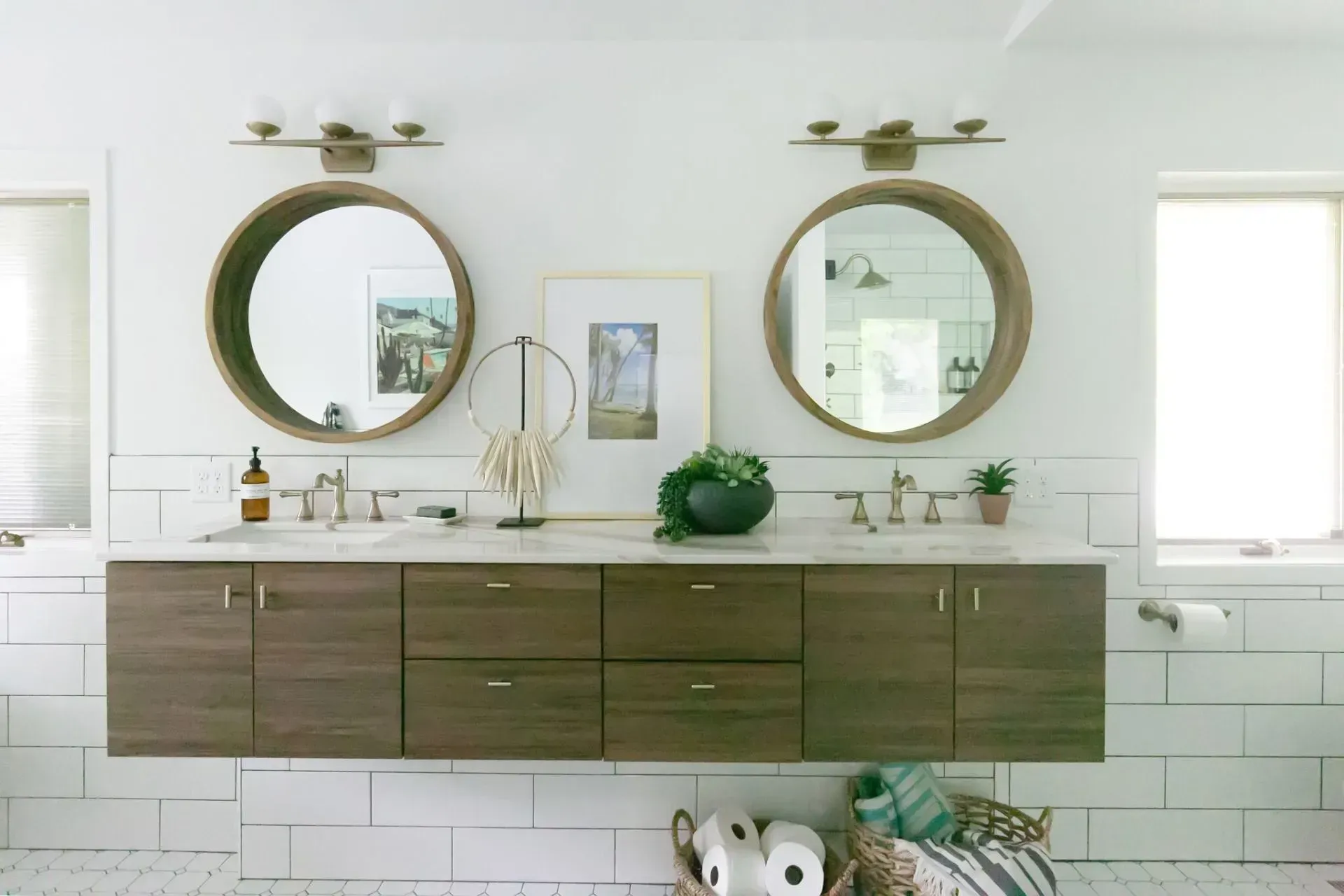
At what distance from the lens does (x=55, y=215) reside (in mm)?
2346

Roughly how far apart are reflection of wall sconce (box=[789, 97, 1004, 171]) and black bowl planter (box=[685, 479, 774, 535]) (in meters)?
1.01

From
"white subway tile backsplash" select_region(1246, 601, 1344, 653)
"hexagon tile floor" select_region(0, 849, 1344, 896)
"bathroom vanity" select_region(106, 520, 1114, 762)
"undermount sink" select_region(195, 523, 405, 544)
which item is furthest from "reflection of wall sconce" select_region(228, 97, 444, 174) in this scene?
"white subway tile backsplash" select_region(1246, 601, 1344, 653)

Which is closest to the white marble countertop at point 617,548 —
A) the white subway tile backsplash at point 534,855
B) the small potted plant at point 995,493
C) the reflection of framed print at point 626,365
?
the small potted plant at point 995,493

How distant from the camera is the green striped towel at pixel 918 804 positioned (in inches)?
78.9

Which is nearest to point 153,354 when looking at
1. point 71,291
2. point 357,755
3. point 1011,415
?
point 71,291

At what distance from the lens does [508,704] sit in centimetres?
172

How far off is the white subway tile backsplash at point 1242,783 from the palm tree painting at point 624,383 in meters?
1.89

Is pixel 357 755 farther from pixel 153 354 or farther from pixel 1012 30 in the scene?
pixel 1012 30

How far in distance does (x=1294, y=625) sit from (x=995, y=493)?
3.34 feet

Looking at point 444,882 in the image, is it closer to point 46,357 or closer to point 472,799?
point 472,799

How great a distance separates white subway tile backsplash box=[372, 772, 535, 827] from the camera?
2.18 m

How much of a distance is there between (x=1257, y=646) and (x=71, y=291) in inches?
150

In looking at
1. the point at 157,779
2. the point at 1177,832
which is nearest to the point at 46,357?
the point at 157,779

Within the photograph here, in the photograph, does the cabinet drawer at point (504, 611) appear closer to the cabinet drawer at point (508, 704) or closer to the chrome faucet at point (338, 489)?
the cabinet drawer at point (508, 704)
